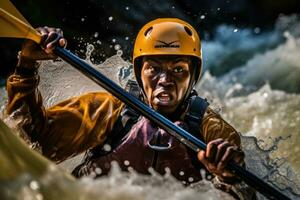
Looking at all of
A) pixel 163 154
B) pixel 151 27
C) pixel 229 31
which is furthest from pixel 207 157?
pixel 229 31

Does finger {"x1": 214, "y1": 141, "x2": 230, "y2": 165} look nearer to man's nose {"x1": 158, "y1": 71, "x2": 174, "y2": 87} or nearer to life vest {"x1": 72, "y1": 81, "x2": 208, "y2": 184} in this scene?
life vest {"x1": 72, "y1": 81, "x2": 208, "y2": 184}

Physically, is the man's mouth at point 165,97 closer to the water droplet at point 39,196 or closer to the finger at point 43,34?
the finger at point 43,34

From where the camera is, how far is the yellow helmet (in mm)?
2611

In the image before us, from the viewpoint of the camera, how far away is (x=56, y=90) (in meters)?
3.28

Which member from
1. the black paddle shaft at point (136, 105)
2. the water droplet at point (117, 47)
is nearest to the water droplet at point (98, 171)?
the black paddle shaft at point (136, 105)

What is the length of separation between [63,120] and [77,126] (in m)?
0.06

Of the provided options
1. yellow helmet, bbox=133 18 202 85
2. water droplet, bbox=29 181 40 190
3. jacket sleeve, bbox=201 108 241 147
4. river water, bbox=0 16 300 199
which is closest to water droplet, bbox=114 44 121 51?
river water, bbox=0 16 300 199

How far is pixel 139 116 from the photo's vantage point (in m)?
2.55

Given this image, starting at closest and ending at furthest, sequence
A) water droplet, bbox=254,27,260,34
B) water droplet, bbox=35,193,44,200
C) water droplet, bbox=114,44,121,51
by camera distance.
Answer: water droplet, bbox=35,193,44,200
water droplet, bbox=114,44,121,51
water droplet, bbox=254,27,260,34

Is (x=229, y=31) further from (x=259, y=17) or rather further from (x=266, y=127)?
(x=266, y=127)

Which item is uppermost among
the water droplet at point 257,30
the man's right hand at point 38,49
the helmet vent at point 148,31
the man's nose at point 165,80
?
the water droplet at point 257,30

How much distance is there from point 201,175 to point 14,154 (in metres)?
1.17

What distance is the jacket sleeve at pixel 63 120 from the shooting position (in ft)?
7.83

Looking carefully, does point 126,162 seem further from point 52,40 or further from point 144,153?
point 52,40
